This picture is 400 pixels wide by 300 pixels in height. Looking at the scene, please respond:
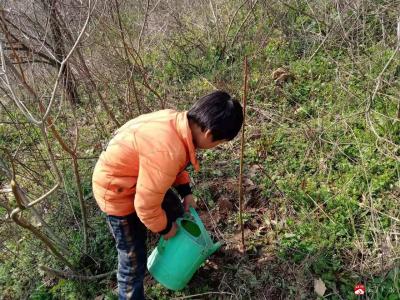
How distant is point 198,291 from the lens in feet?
8.36

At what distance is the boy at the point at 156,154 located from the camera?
1.87m

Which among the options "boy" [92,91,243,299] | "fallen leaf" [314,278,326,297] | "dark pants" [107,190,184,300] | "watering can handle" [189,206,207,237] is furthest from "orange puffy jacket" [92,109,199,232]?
"fallen leaf" [314,278,326,297]

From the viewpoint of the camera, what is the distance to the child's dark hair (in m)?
1.87

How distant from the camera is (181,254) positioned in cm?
226

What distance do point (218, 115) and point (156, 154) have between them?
0.36 metres

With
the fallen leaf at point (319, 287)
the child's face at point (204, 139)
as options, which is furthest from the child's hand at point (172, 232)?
the fallen leaf at point (319, 287)

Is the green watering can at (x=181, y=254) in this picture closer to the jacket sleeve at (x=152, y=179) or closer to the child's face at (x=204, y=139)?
the jacket sleeve at (x=152, y=179)

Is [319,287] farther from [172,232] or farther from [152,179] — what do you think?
[152,179]

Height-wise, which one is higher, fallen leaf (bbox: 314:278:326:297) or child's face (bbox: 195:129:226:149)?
child's face (bbox: 195:129:226:149)

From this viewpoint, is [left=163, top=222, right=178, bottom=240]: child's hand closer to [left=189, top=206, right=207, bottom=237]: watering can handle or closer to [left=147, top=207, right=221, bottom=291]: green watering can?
[left=147, top=207, right=221, bottom=291]: green watering can

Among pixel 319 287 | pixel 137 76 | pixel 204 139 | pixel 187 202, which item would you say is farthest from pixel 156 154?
pixel 137 76

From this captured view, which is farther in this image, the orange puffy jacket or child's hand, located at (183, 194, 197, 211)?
child's hand, located at (183, 194, 197, 211)

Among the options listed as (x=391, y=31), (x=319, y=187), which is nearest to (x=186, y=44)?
(x=391, y=31)

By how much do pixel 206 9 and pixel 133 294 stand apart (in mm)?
3860
